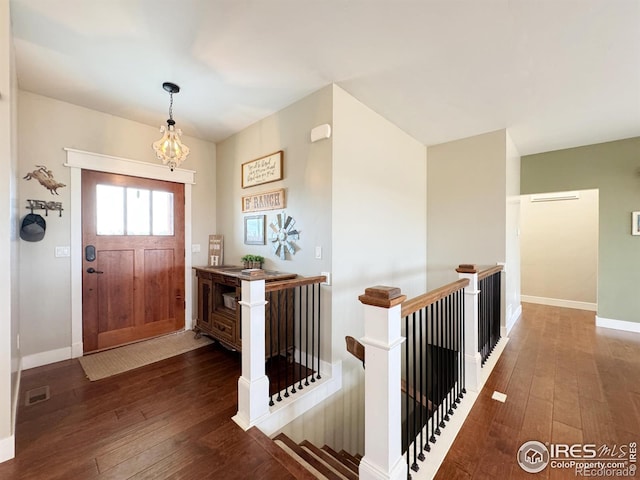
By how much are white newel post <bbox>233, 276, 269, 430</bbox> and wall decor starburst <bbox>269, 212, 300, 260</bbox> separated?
98cm

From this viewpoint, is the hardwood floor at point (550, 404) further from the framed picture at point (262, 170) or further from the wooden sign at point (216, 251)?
the wooden sign at point (216, 251)

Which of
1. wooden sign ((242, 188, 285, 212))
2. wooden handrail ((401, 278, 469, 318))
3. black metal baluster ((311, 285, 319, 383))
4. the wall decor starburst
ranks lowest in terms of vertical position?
black metal baluster ((311, 285, 319, 383))

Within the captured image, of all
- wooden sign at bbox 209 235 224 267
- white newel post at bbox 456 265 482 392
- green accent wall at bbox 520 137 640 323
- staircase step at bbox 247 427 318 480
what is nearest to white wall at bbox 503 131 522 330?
green accent wall at bbox 520 137 640 323

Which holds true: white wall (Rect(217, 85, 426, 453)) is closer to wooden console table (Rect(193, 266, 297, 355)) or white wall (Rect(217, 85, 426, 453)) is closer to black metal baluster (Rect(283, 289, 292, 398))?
black metal baluster (Rect(283, 289, 292, 398))

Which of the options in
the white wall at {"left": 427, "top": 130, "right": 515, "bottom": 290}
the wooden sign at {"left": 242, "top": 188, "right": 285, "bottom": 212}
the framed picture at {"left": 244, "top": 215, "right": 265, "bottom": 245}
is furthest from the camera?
the white wall at {"left": 427, "top": 130, "right": 515, "bottom": 290}

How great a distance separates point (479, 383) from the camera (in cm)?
229

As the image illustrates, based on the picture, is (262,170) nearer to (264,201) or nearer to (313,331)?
(264,201)

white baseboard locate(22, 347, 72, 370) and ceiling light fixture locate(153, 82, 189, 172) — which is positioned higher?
ceiling light fixture locate(153, 82, 189, 172)

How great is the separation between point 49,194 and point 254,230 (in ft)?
6.73

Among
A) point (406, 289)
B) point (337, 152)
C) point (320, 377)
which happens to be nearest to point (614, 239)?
point (406, 289)

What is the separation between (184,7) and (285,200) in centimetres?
168

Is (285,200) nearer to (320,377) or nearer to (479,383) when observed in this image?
(320,377)

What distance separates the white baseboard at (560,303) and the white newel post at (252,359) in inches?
236

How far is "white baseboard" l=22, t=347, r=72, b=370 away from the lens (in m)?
2.57
